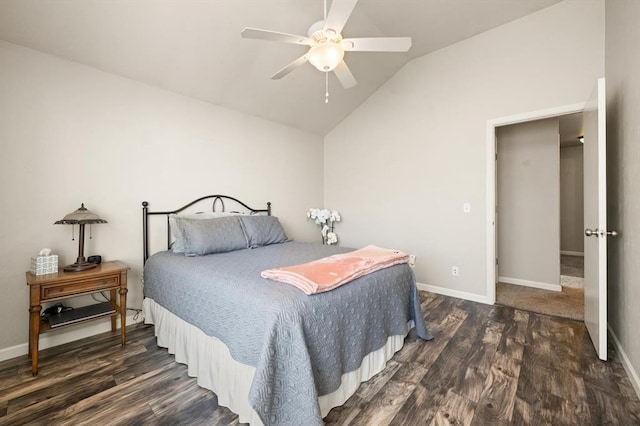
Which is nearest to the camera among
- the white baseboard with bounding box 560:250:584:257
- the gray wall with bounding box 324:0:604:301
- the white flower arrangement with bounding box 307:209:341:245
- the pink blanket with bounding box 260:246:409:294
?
the pink blanket with bounding box 260:246:409:294

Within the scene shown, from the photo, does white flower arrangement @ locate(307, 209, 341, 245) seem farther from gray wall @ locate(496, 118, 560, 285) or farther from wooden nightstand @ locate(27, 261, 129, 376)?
wooden nightstand @ locate(27, 261, 129, 376)

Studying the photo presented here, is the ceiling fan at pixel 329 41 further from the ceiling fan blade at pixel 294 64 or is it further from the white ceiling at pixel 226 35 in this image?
the white ceiling at pixel 226 35

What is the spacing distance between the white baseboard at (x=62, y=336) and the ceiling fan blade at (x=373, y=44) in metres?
3.07

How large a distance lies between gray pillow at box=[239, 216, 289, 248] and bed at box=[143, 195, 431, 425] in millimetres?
372

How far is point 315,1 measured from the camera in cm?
250

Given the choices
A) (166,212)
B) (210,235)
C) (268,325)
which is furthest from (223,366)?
(166,212)

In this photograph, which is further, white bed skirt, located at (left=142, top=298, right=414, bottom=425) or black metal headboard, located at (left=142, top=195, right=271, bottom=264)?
black metal headboard, located at (left=142, top=195, right=271, bottom=264)

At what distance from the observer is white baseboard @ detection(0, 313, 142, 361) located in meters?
2.13

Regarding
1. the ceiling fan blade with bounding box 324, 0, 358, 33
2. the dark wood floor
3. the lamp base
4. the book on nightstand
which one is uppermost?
the ceiling fan blade with bounding box 324, 0, 358, 33

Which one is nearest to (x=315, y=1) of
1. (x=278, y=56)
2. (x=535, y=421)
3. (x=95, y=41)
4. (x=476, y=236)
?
(x=278, y=56)

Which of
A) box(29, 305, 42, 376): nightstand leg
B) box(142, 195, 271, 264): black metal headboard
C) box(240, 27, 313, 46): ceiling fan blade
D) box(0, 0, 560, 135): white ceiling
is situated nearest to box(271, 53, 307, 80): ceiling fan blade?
box(240, 27, 313, 46): ceiling fan blade

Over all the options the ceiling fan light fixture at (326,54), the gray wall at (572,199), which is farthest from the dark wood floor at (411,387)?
the gray wall at (572,199)

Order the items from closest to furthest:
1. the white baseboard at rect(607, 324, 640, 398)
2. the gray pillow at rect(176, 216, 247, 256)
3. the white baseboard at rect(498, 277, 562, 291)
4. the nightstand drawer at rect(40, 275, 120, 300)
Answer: the white baseboard at rect(607, 324, 640, 398)
the nightstand drawer at rect(40, 275, 120, 300)
the gray pillow at rect(176, 216, 247, 256)
the white baseboard at rect(498, 277, 562, 291)

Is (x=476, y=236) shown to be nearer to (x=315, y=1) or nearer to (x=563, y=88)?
(x=563, y=88)
